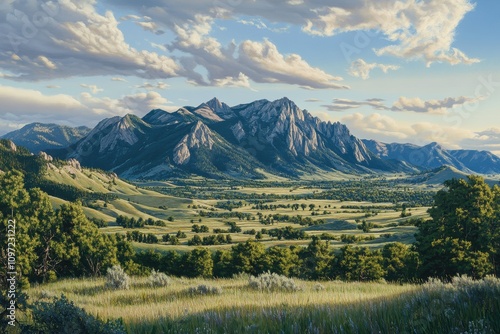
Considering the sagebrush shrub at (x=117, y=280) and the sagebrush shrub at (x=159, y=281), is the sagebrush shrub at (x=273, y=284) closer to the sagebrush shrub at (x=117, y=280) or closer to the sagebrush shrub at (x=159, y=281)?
the sagebrush shrub at (x=159, y=281)

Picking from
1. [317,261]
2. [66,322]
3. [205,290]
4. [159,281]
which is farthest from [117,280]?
[317,261]

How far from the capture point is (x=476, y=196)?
38688 mm

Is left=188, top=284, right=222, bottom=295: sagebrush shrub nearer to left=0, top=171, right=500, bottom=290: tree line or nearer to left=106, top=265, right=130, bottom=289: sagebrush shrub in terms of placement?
left=106, top=265, right=130, bottom=289: sagebrush shrub

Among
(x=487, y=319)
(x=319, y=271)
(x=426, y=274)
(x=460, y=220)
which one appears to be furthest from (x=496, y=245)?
(x=487, y=319)

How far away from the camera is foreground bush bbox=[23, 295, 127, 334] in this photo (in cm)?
582

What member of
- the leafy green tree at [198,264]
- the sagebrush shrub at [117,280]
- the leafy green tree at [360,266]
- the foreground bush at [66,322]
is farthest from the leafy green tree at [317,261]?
the foreground bush at [66,322]

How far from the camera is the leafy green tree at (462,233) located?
37781 mm

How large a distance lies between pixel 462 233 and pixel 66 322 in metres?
42.5

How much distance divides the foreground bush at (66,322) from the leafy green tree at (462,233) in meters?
39.6

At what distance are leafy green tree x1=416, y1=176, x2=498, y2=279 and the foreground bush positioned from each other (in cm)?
3956

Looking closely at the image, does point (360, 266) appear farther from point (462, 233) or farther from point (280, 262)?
point (462, 233)

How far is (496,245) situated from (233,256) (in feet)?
139

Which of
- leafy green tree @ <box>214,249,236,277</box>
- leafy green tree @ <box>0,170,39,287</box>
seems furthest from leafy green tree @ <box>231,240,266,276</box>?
leafy green tree @ <box>0,170,39,287</box>

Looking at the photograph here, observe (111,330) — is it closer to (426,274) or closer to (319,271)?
(426,274)
